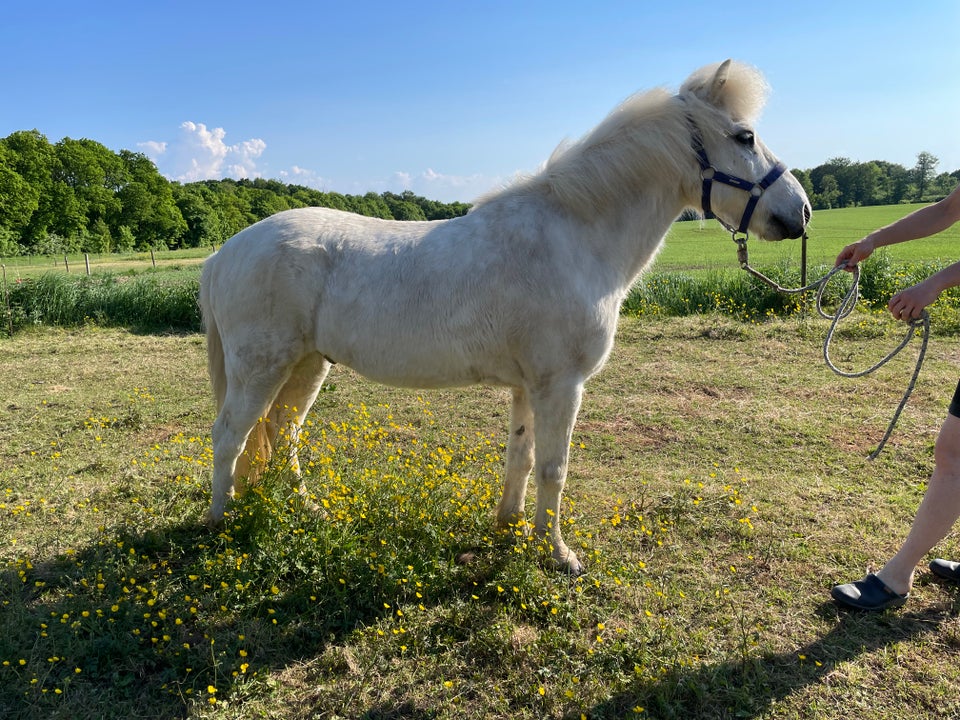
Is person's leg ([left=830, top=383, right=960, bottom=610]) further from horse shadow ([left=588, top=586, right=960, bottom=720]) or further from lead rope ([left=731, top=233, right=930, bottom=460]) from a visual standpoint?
lead rope ([left=731, top=233, right=930, bottom=460])

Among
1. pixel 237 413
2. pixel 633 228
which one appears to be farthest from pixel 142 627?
pixel 633 228

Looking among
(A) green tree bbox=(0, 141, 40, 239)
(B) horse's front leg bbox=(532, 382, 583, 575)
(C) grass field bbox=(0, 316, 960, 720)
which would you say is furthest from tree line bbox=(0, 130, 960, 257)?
(B) horse's front leg bbox=(532, 382, 583, 575)

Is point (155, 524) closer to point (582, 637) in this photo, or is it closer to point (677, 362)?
point (582, 637)

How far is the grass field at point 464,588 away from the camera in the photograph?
2.50 m

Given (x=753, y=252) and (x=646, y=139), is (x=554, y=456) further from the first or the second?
(x=753, y=252)

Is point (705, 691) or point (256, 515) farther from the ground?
point (256, 515)

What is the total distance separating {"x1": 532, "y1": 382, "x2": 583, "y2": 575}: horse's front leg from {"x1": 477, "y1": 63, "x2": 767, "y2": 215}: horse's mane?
1.05m

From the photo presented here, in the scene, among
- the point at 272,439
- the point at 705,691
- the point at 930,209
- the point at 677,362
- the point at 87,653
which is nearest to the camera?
the point at 705,691

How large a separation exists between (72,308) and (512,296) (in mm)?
12581

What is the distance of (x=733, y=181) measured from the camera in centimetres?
308

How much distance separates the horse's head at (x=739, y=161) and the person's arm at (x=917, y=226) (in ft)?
1.04

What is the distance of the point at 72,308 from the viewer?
12.0 metres

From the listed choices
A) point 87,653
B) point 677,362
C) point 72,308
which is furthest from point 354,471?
point 72,308

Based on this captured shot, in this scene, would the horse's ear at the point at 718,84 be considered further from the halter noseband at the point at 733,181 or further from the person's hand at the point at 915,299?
the person's hand at the point at 915,299
